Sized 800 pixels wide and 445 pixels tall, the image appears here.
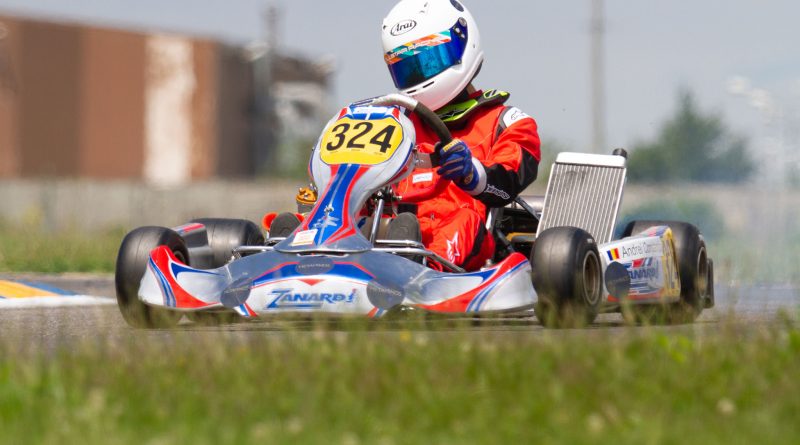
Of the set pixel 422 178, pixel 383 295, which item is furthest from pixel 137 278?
pixel 422 178

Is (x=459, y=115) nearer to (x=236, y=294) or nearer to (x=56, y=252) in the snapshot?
(x=236, y=294)

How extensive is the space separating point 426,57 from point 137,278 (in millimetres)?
1864

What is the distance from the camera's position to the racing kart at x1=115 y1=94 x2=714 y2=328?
6.05 m

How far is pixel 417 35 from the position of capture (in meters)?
7.40

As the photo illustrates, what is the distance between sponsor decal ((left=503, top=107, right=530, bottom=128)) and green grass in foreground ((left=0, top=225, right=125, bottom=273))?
22.7ft

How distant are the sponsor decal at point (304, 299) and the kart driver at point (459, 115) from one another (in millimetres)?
980

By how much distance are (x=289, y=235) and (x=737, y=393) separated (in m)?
2.98

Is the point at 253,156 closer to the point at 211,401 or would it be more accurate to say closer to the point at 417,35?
the point at 417,35

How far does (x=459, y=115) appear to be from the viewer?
745cm

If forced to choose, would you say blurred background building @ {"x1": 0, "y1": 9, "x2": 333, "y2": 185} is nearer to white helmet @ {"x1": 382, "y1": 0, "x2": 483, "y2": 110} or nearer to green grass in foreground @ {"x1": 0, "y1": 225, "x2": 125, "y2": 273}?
green grass in foreground @ {"x1": 0, "y1": 225, "x2": 125, "y2": 273}

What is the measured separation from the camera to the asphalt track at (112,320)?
5.89m

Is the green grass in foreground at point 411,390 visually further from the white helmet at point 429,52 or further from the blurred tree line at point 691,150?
the blurred tree line at point 691,150

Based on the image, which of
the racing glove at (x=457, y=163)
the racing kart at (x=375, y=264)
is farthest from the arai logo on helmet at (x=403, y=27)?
the racing glove at (x=457, y=163)

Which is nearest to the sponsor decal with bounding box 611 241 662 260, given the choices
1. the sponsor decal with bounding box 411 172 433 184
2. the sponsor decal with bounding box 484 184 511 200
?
the sponsor decal with bounding box 484 184 511 200
